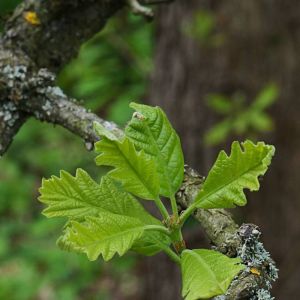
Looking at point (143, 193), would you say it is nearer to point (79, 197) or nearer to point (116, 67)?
point (79, 197)

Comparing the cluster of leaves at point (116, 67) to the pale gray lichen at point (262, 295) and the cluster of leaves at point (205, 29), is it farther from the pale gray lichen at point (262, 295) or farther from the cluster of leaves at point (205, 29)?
the pale gray lichen at point (262, 295)

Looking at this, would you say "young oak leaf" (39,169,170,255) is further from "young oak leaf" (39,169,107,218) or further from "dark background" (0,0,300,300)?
"dark background" (0,0,300,300)

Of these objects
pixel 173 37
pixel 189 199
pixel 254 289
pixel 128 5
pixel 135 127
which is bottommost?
pixel 254 289

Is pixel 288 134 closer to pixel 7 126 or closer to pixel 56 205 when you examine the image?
pixel 7 126

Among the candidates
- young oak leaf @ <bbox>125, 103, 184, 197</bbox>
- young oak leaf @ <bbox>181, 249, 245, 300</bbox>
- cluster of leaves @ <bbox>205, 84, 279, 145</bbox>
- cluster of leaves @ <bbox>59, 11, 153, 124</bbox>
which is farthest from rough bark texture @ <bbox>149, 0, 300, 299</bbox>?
young oak leaf @ <bbox>181, 249, 245, 300</bbox>

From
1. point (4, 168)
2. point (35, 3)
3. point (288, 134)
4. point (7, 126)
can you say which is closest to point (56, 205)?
point (7, 126)

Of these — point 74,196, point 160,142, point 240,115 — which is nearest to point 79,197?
point 74,196
